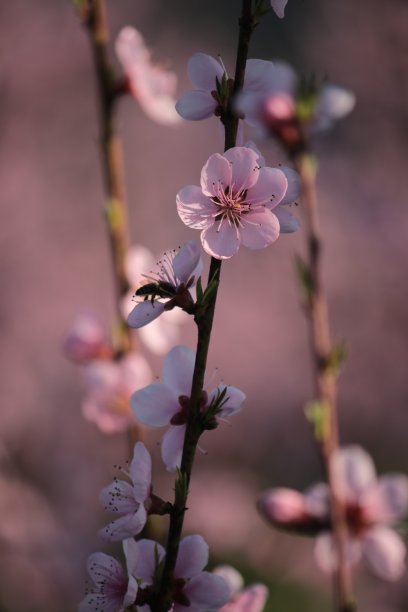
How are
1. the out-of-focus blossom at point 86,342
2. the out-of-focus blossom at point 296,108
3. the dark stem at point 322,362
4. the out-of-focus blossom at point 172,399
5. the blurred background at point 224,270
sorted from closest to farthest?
the out-of-focus blossom at point 172,399 → the dark stem at point 322,362 → the out-of-focus blossom at point 296,108 → the out-of-focus blossom at point 86,342 → the blurred background at point 224,270

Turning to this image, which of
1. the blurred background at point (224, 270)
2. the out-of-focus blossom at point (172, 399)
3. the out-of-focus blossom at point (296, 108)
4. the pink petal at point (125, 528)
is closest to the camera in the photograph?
the pink petal at point (125, 528)

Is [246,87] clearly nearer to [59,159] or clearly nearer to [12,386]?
[12,386]

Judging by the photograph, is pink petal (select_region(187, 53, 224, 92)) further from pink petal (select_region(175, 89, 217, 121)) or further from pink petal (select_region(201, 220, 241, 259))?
pink petal (select_region(201, 220, 241, 259))

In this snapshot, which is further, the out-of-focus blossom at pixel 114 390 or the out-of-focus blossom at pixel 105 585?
the out-of-focus blossom at pixel 114 390

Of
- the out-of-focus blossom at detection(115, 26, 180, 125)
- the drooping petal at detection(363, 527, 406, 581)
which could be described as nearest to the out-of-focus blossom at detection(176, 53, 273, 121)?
the out-of-focus blossom at detection(115, 26, 180, 125)

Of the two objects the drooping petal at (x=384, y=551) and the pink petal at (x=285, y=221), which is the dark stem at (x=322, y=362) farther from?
the pink petal at (x=285, y=221)

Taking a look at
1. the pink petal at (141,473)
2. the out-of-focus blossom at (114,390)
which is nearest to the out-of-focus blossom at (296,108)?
the out-of-focus blossom at (114,390)
